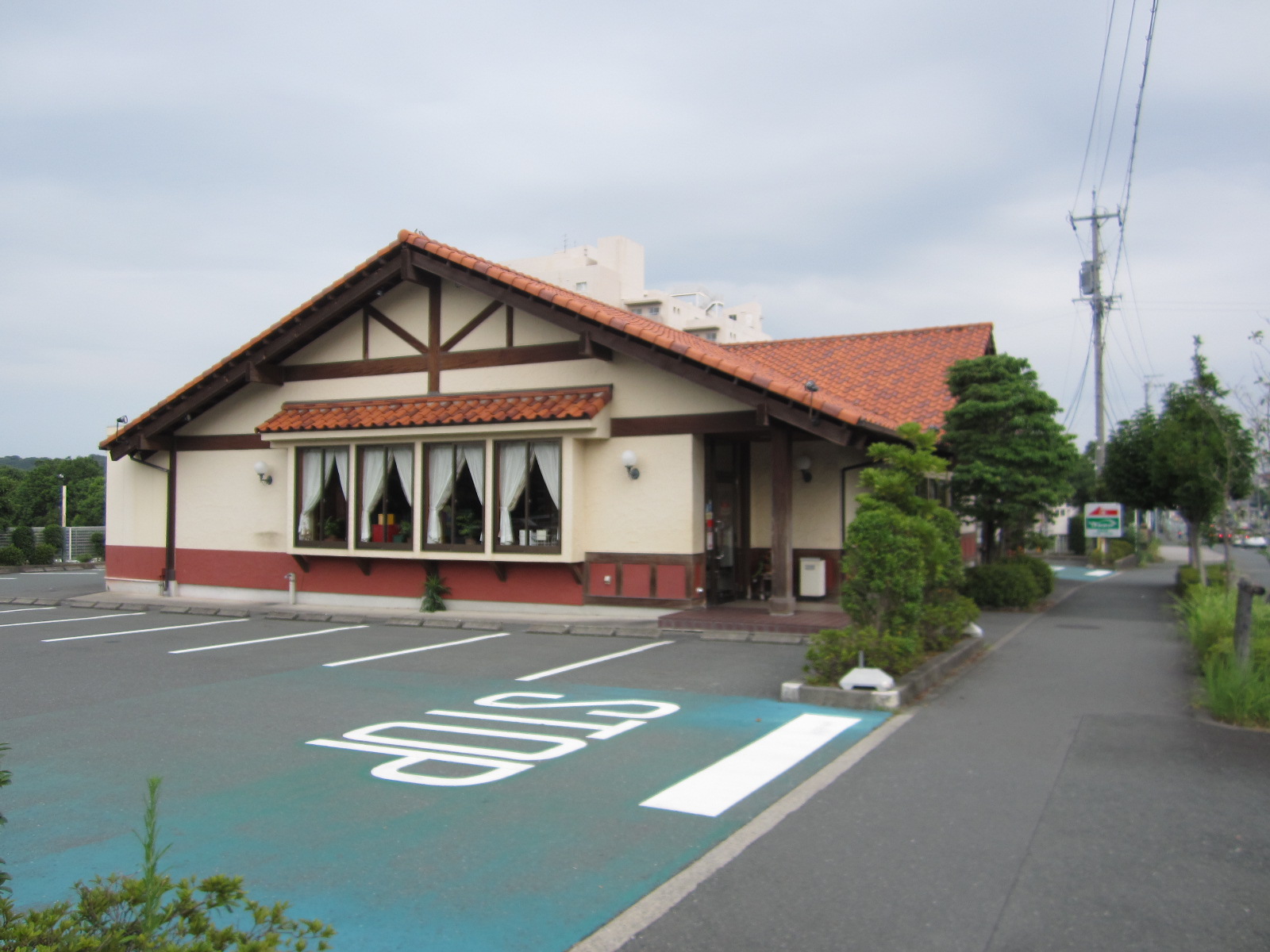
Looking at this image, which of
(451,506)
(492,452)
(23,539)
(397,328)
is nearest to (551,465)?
(492,452)

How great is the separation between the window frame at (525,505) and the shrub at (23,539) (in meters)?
20.8

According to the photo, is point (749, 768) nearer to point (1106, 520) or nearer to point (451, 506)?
point (451, 506)

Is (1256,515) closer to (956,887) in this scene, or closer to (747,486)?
(747,486)

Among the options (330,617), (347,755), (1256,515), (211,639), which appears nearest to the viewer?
(347,755)

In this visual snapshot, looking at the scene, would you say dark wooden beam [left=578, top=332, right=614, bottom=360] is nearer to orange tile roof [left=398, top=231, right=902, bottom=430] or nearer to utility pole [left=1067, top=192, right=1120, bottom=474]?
orange tile roof [left=398, top=231, right=902, bottom=430]

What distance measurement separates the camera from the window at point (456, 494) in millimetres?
14750

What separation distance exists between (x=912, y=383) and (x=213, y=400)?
12767mm

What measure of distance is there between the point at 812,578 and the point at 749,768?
26.3ft

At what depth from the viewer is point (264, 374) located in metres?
16.7

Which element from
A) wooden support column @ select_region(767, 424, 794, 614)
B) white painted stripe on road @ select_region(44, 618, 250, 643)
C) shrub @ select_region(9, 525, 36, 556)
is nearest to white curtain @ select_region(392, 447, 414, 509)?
white painted stripe on road @ select_region(44, 618, 250, 643)

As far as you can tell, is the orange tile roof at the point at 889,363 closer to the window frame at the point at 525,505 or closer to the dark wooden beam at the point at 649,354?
the dark wooden beam at the point at 649,354

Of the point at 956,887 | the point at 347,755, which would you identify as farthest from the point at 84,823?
the point at 956,887

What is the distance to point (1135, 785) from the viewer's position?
5820 millimetres

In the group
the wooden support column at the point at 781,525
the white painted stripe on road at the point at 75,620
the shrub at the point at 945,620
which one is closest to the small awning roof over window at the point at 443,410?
the wooden support column at the point at 781,525
